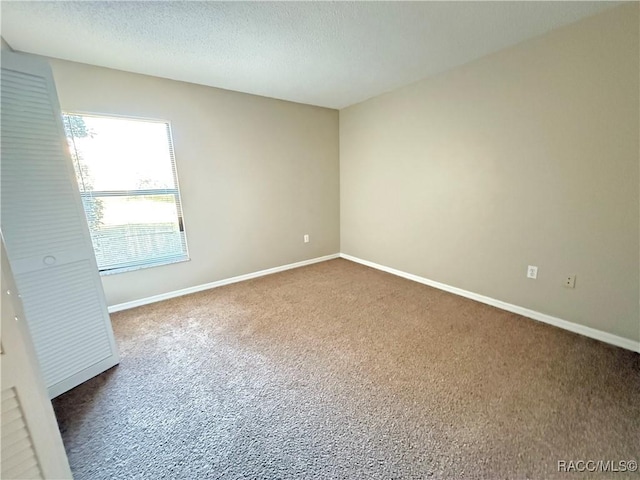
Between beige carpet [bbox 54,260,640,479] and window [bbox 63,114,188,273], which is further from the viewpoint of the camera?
window [bbox 63,114,188,273]

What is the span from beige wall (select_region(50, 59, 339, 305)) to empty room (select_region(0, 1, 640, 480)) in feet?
0.08

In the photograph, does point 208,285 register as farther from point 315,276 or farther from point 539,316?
point 539,316

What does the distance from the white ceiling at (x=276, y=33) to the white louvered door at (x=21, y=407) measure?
1736 mm

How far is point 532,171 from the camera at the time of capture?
2.19 meters

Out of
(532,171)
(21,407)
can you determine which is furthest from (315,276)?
(21,407)

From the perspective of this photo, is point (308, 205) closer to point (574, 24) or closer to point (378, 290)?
point (378, 290)

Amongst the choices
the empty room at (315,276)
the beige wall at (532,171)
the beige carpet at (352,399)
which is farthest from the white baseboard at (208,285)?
the beige wall at (532,171)

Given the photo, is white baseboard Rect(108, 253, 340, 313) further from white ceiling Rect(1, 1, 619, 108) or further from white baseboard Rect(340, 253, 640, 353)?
white ceiling Rect(1, 1, 619, 108)

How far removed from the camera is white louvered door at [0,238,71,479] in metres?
0.69

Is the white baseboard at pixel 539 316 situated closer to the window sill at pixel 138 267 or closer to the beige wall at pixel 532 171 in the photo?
the beige wall at pixel 532 171

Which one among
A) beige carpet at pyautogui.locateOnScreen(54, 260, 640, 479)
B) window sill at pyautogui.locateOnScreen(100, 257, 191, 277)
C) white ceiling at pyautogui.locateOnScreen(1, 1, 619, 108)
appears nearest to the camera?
beige carpet at pyautogui.locateOnScreen(54, 260, 640, 479)

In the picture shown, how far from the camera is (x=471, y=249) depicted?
2693mm

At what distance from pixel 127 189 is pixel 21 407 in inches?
91.2

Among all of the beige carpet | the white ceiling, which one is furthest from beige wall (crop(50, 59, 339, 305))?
the beige carpet
